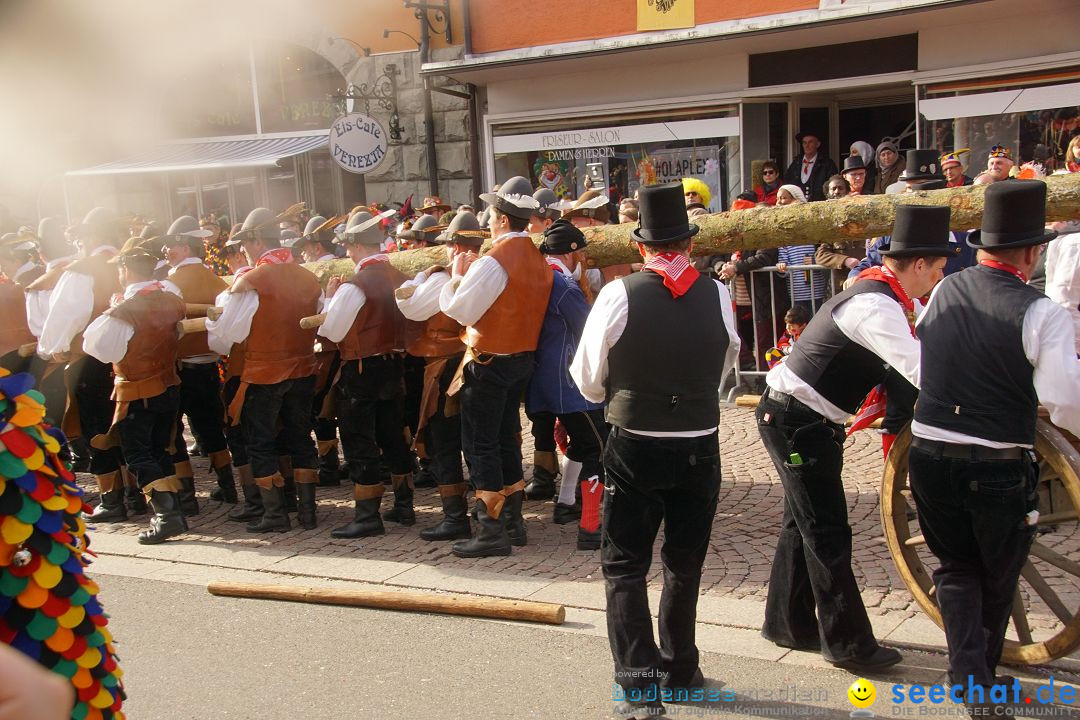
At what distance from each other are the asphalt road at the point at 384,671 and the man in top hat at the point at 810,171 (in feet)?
22.1

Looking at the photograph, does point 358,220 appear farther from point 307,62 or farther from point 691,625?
point 307,62

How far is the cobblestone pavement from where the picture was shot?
497cm

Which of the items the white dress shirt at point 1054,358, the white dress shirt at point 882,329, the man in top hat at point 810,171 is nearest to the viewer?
the white dress shirt at point 1054,358

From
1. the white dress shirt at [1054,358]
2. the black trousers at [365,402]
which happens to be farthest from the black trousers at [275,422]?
the white dress shirt at [1054,358]

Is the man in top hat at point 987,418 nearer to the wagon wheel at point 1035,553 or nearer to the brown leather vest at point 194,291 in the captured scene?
the wagon wheel at point 1035,553

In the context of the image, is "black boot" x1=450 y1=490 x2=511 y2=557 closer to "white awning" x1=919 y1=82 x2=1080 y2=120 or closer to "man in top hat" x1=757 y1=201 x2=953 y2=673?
"man in top hat" x1=757 y1=201 x2=953 y2=673

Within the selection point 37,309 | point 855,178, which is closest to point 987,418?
point 855,178

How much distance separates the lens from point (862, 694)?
3.82 m

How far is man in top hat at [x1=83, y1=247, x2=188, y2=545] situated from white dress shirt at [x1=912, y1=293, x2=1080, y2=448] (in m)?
4.85

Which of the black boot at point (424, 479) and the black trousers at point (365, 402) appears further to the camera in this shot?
the black boot at point (424, 479)

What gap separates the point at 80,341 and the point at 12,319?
28.7 inches

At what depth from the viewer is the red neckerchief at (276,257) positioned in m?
6.27

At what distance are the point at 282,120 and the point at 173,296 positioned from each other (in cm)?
970

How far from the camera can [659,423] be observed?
3750 millimetres
